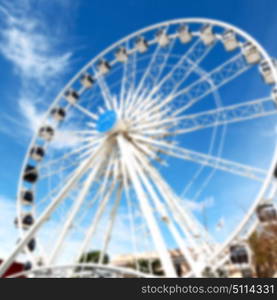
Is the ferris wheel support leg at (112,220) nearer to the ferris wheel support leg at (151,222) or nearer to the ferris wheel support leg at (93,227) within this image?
the ferris wheel support leg at (93,227)

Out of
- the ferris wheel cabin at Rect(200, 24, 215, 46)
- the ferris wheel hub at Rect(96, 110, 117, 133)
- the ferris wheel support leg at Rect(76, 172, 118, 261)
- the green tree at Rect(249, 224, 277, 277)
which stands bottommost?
the green tree at Rect(249, 224, 277, 277)

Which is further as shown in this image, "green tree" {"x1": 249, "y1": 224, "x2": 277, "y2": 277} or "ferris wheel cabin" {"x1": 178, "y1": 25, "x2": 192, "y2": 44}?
"ferris wheel cabin" {"x1": 178, "y1": 25, "x2": 192, "y2": 44}

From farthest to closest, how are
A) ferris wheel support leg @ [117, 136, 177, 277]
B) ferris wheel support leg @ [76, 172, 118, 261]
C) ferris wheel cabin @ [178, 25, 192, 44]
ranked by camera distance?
ferris wheel cabin @ [178, 25, 192, 44] → ferris wheel support leg @ [76, 172, 118, 261] → ferris wheel support leg @ [117, 136, 177, 277]

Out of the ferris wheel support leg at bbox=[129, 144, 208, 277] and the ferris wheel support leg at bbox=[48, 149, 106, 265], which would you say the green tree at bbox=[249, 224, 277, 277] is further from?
the ferris wheel support leg at bbox=[48, 149, 106, 265]

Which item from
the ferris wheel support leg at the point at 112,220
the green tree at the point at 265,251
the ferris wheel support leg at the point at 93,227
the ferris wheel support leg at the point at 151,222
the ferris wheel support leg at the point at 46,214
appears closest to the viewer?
the ferris wheel support leg at the point at 151,222

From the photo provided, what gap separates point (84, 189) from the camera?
1308cm

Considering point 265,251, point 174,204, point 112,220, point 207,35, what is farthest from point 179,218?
point 207,35

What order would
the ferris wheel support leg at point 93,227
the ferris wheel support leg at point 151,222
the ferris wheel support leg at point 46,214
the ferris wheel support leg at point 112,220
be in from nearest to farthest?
the ferris wheel support leg at point 151,222, the ferris wheel support leg at point 46,214, the ferris wheel support leg at point 93,227, the ferris wheel support leg at point 112,220

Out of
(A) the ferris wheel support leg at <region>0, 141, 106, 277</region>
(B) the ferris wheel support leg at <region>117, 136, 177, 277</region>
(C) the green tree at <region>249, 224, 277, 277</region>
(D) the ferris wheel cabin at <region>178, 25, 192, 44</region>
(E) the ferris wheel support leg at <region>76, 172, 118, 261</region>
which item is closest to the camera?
(B) the ferris wheel support leg at <region>117, 136, 177, 277</region>

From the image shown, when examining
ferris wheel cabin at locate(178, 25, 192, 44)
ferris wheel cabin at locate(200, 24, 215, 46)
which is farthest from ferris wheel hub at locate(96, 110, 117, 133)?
ferris wheel cabin at locate(200, 24, 215, 46)

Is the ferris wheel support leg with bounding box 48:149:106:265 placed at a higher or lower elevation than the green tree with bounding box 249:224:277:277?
higher

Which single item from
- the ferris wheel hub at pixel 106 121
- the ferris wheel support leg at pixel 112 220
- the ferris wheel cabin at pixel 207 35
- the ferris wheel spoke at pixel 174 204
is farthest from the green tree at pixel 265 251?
the ferris wheel cabin at pixel 207 35
